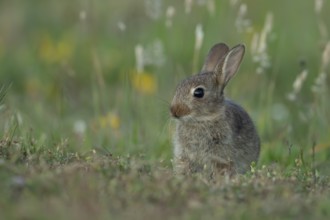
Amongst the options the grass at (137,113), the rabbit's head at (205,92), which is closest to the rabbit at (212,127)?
the rabbit's head at (205,92)

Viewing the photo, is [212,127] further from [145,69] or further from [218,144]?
[145,69]

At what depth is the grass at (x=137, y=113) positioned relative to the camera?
5.42 m

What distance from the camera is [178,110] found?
782cm

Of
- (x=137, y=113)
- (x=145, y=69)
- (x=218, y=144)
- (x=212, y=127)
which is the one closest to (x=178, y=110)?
(x=212, y=127)

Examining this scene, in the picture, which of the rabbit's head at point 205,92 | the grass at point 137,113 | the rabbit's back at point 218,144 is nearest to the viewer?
the grass at point 137,113

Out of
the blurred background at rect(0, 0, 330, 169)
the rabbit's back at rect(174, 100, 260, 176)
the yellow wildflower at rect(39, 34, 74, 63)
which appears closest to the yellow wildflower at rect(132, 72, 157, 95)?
the blurred background at rect(0, 0, 330, 169)

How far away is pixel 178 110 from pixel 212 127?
331 millimetres

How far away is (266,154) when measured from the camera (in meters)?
8.85

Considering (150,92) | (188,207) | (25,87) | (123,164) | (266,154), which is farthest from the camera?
(25,87)

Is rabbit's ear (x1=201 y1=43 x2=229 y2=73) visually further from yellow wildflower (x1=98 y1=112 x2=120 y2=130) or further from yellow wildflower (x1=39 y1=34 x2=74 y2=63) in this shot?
yellow wildflower (x1=39 y1=34 x2=74 y2=63)

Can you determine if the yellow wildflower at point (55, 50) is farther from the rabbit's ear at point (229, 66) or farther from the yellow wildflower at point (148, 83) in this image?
the rabbit's ear at point (229, 66)

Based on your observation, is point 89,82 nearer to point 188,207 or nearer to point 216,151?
point 216,151

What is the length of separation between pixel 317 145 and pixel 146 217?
415 cm

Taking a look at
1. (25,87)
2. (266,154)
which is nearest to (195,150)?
(266,154)
